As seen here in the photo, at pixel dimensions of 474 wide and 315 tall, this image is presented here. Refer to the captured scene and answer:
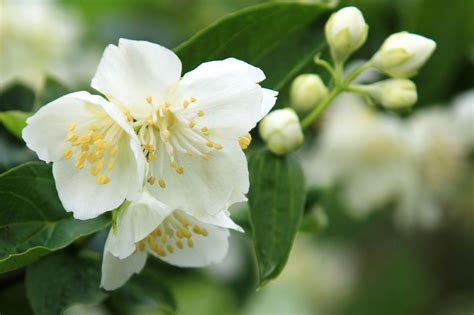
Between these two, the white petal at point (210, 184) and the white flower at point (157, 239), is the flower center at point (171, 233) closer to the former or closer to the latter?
the white flower at point (157, 239)

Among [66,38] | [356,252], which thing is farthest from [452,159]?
[66,38]

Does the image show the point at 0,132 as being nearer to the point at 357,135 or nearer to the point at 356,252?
the point at 357,135

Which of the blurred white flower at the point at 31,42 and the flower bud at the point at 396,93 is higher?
the flower bud at the point at 396,93

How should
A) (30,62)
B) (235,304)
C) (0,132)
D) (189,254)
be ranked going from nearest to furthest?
(189,254) → (0,132) → (30,62) → (235,304)

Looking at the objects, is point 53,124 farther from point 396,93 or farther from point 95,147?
point 396,93

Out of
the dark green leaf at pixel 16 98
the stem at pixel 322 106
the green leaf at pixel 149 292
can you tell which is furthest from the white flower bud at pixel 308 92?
the dark green leaf at pixel 16 98

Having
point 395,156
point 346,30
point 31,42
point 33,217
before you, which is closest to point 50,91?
point 33,217
